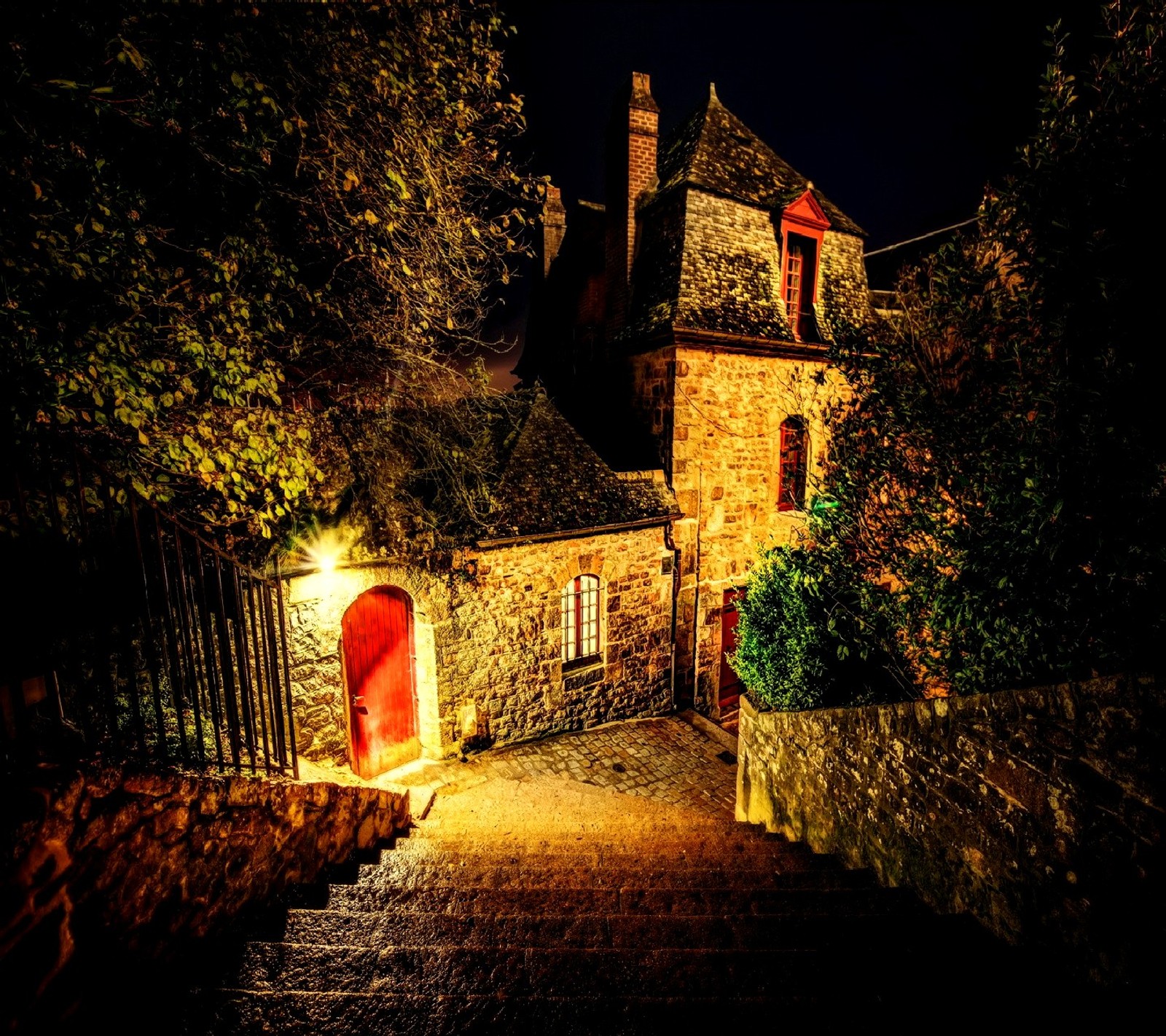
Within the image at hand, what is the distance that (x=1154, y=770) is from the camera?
7.35ft

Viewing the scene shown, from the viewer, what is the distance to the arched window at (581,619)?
9.65 meters

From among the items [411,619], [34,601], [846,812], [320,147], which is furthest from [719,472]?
[34,601]

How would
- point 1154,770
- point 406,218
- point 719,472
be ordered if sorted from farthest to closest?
point 719,472 → point 406,218 → point 1154,770

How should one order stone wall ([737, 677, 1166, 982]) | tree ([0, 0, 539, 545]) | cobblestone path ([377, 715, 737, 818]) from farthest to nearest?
cobblestone path ([377, 715, 737, 818]) → tree ([0, 0, 539, 545]) → stone wall ([737, 677, 1166, 982])

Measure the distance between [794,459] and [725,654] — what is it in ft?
15.4

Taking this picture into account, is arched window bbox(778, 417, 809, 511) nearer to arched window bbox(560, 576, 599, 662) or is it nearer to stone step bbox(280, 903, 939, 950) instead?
arched window bbox(560, 576, 599, 662)

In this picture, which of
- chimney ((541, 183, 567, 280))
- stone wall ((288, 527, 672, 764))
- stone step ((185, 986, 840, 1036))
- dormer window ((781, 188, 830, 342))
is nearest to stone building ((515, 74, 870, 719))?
dormer window ((781, 188, 830, 342))

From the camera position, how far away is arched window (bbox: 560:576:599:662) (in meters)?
9.65

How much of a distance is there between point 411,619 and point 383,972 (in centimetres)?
580

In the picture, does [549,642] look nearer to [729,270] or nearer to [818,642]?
[818,642]

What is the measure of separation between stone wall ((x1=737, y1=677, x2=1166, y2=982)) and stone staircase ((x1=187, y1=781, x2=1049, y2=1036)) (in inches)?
10.9

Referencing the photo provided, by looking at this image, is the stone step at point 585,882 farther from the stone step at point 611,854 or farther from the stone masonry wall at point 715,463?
the stone masonry wall at point 715,463

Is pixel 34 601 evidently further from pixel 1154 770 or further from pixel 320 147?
pixel 1154 770

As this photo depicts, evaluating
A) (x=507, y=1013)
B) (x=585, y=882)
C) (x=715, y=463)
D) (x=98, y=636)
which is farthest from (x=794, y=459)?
(x=98, y=636)
